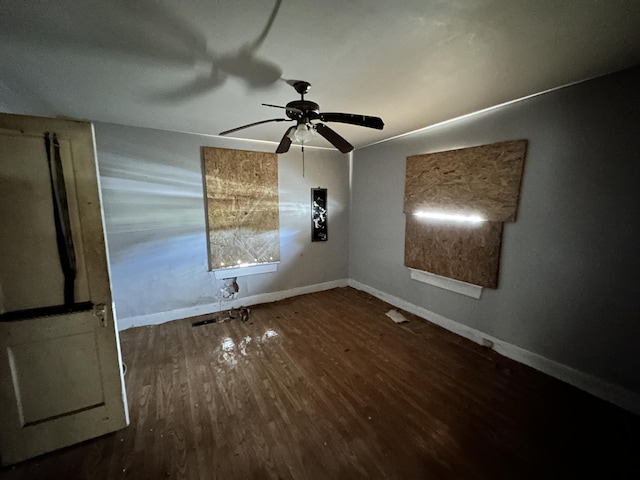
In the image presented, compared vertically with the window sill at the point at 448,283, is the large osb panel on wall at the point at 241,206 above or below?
above

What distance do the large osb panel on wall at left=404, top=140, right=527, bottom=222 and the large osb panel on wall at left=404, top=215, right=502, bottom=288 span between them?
0.20 meters

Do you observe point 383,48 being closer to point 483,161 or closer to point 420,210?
point 483,161

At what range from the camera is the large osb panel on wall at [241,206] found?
3629 mm

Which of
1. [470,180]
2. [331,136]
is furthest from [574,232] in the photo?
[331,136]

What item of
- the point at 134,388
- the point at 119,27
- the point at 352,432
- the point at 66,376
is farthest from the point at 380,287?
the point at 119,27

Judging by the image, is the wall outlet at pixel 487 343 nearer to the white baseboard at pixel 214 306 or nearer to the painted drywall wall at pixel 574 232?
the painted drywall wall at pixel 574 232

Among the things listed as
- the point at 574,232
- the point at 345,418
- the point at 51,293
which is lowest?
the point at 345,418

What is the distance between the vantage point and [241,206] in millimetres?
3838

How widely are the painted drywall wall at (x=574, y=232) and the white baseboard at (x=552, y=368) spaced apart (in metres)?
0.05

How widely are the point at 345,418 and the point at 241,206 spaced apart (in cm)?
304

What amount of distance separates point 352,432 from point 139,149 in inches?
153

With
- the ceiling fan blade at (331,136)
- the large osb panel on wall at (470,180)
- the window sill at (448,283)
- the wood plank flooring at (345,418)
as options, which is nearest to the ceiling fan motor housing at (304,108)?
the ceiling fan blade at (331,136)

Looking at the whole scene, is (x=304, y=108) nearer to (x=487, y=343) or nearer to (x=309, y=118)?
(x=309, y=118)

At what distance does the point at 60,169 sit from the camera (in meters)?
1.55
